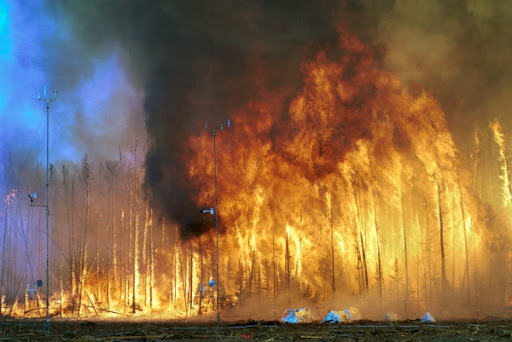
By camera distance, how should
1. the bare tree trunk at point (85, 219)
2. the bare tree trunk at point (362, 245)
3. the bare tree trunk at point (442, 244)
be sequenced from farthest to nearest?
1. the bare tree trunk at point (85, 219)
2. the bare tree trunk at point (362, 245)
3. the bare tree trunk at point (442, 244)

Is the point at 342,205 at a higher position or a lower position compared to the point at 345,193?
lower

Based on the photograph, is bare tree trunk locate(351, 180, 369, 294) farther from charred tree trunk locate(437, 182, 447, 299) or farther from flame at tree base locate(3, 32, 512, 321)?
charred tree trunk locate(437, 182, 447, 299)

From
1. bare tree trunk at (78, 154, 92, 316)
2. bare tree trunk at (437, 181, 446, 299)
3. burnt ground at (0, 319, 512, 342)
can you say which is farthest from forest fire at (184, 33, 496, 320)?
burnt ground at (0, 319, 512, 342)

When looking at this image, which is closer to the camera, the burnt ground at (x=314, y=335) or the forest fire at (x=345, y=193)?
the burnt ground at (x=314, y=335)

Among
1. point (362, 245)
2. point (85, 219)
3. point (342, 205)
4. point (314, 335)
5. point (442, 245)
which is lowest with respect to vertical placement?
point (314, 335)

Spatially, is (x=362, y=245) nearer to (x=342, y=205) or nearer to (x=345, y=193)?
(x=342, y=205)

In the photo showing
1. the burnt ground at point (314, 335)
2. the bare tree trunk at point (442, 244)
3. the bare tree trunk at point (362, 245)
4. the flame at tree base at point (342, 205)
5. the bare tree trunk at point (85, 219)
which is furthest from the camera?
the bare tree trunk at point (85, 219)

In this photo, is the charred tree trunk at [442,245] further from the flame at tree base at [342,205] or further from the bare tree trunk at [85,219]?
the bare tree trunk at [85,219]

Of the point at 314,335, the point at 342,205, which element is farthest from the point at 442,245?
the point at 314,335

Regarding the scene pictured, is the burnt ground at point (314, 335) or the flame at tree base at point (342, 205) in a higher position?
the flame at tree base at point (342, 205)

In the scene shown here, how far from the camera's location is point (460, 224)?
56.6m

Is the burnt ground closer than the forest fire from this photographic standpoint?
Yes

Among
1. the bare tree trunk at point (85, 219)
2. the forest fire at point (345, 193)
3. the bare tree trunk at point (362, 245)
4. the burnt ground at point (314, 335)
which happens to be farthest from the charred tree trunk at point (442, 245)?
the bare tree trunk at point (85, 219)

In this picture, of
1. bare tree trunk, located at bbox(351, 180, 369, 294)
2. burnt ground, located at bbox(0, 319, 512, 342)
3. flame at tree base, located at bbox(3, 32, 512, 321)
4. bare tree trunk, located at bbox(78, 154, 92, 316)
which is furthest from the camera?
bare tree trunk, located at bbox(78, 154, 92, 316)
